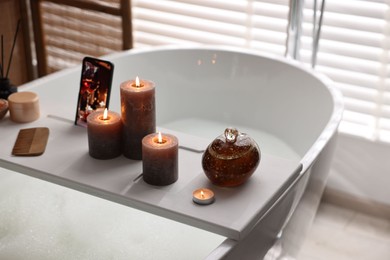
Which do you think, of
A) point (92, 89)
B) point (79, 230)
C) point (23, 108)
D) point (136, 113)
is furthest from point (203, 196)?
point (23, 108)

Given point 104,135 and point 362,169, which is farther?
point 362,169

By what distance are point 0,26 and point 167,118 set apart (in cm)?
102

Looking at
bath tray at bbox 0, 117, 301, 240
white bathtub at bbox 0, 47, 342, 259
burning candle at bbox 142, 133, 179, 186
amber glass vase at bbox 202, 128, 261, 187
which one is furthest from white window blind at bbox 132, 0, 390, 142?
burning candle at bbox 142, 133, 179, 186

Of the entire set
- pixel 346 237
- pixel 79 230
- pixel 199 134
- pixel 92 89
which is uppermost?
pixel 92 89

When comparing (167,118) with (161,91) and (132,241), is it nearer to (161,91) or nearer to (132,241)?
(161,91)

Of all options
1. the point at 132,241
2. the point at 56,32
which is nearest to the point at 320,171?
→ the point at 132,241

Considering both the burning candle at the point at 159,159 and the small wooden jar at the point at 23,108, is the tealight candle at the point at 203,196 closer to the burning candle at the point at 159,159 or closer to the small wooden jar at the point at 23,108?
the burning candle at the point at 159,159

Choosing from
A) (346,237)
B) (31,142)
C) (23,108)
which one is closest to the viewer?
(31,142)

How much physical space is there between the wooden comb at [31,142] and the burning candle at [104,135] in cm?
17

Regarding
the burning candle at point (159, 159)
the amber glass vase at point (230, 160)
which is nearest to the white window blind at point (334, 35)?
the amber glass vase at point (230, 160)

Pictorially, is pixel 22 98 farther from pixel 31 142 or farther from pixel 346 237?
pixel 346 237

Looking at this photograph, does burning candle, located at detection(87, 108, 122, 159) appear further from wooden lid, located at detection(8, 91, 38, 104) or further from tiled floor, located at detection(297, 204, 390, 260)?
tiled floor, located at detection(297, 204, 390, 260)

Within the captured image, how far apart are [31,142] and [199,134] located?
3.14ft

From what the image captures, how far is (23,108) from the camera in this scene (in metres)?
1.92
